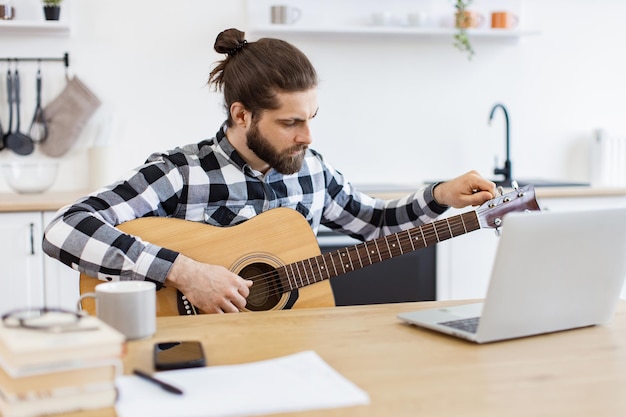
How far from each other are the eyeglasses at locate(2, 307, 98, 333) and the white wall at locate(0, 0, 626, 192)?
235 centimetres

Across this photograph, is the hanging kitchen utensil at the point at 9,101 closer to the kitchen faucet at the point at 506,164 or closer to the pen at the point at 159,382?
the kitchen faucet at the point at 506,164

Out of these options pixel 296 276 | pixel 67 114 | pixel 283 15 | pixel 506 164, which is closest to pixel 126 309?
pixel 296 276

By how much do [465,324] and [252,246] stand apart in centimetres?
68

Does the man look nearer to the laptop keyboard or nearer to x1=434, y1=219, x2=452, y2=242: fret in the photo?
x1=434, y1=219, x2=452, y2=242: fret

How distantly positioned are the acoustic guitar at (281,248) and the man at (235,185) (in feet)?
0.26

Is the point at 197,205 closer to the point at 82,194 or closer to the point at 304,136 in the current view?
the point at 304,136

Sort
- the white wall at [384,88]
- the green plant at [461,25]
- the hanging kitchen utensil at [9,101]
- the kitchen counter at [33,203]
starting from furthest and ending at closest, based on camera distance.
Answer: the green plant at [461,25] → the white wall at [384,88] → the hanging kitchen utensil at [9,101] → the kitchen counter at [33,203]

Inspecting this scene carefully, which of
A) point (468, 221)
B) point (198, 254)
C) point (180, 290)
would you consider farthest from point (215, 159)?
point (468, 221)

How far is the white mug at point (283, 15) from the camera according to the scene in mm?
3402

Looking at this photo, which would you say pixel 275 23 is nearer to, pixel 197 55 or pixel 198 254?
pixel 197 55

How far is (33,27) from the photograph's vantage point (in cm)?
322

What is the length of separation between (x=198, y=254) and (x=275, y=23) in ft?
6.06

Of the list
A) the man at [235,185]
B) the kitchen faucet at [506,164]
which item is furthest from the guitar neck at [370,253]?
the kitchen faucet at [506,164]

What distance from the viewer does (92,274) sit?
Result: 178 centimetres
